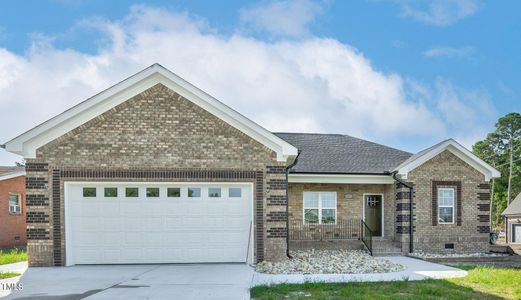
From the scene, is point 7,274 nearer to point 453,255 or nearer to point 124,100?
point 124,100

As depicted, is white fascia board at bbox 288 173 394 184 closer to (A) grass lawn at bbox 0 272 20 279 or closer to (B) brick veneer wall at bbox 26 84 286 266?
(B) brick veneer wall at bbox 26 84 286 266

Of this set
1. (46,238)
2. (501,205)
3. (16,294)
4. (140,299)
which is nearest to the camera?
(140,299)

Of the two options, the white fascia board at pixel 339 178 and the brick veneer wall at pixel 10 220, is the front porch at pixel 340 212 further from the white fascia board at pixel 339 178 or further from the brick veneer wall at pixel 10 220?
the brick veneer wall at pixel 10 220

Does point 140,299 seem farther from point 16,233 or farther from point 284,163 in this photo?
point 16,233

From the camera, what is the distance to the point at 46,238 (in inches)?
485

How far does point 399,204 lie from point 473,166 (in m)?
3.49

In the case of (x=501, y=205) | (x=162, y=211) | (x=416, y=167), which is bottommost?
(x=501, y=205)

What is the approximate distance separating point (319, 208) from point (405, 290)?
27.8 feet

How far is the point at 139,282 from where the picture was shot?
33.0 ft

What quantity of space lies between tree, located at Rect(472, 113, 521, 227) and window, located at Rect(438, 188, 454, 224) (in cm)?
Answer: 3530

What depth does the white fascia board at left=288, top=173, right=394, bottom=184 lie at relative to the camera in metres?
17.0

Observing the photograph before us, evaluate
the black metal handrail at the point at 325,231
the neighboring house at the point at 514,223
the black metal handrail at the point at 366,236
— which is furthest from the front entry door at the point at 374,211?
the neighboring house at the point at 514,223

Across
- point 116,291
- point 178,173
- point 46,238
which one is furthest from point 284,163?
point 46,238

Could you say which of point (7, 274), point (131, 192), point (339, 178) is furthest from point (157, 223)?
point (339, 178)
